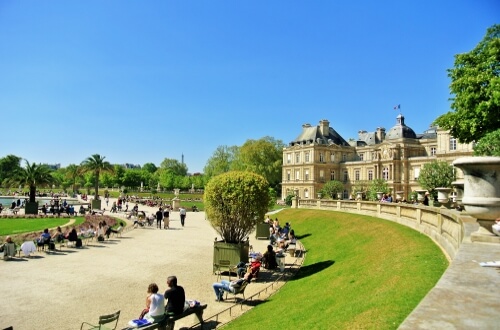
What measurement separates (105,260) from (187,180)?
96042 millimetres

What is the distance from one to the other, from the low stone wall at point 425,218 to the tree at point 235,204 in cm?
622

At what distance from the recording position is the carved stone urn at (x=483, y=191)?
739cm

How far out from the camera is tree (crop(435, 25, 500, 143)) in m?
22.6

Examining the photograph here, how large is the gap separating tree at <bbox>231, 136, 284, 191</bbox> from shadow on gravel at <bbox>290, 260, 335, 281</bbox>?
209 feet

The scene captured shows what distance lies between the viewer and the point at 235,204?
15867mm

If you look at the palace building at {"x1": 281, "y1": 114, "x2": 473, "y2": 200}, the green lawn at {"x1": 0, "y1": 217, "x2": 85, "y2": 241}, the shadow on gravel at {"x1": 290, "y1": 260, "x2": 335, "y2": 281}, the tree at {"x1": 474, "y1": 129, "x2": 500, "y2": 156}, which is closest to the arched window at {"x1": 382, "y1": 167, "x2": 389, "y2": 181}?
the palace building at {"x1": 281, "y1": 114, "x2": 473, "y2": 200}

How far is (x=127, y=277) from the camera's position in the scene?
46.8 feet

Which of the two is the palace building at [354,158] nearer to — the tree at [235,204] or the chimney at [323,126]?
the chimney at [323,126]

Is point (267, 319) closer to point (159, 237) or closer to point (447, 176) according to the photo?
point (159, 237)

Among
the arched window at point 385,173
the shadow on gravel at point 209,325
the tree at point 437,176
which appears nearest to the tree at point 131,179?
the arched window at point 385,173

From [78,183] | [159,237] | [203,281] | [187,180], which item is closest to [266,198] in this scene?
[203,281]

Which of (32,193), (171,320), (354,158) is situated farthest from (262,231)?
(354,158)

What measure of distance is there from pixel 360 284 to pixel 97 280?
9064mm

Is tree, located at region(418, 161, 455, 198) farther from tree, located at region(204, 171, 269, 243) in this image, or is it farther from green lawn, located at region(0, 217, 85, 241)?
green lawn, located at region(0, 217, 85, 241)
